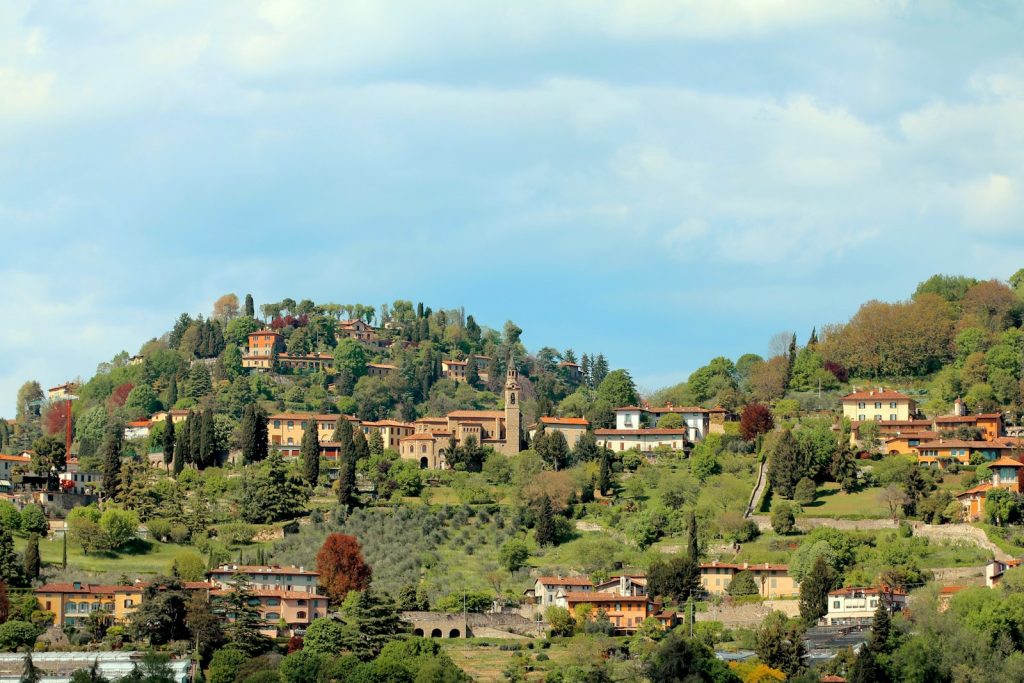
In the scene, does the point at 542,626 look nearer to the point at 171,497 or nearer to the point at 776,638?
the point at 776,638

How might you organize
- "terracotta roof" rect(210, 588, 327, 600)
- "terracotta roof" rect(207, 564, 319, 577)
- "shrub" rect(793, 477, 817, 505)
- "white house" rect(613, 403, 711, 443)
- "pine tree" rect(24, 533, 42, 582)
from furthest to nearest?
"white house" rect(613, 403, 711, 443) < "shrub" rect(793, 477, 817, 505) < "terracotta roof" rect(207, 564, 319, 577) < "pine tree" rect(24, 533, 42, 582) < "terracotta roof" rect(210, 588, 327, 600)

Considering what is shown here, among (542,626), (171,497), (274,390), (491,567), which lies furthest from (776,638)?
(274,390)

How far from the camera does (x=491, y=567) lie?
8612cm

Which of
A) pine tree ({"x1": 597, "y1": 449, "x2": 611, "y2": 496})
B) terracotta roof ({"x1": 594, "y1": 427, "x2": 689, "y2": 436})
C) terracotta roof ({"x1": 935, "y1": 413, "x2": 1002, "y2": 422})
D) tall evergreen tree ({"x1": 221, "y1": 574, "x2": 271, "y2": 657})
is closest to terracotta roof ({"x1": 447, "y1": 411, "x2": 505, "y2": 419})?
terracotta roof ({"x1": 594, "y1": 427, "x2": 689, "y2": 436})

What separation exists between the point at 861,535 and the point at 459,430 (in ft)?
96.3

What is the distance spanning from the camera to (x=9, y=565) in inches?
3088

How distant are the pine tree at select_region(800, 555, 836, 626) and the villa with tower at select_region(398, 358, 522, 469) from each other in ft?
98.2

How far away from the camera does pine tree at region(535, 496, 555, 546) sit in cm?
8881

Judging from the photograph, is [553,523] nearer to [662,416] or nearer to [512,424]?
[512,424]

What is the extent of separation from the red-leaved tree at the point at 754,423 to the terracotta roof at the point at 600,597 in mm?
23598

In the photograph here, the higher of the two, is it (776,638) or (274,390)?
(274,390)

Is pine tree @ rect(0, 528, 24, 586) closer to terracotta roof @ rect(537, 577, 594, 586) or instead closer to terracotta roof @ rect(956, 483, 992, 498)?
terracotta roof @ rect(537, 577, 594, 586)

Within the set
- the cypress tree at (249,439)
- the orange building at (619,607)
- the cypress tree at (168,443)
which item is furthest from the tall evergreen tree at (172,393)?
the orange building at (619,607)

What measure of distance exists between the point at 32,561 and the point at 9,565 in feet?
4.12
